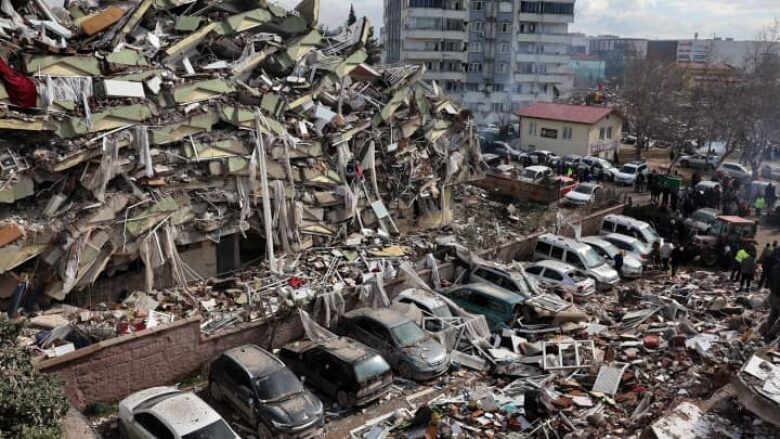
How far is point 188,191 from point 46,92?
4.23 meters

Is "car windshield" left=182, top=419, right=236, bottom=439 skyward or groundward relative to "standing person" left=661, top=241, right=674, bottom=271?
groundward

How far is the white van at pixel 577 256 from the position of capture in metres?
19.7

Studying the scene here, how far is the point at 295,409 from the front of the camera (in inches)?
470

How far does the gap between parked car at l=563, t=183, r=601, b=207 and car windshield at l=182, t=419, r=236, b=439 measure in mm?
21170

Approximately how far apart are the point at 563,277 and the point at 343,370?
8.53m

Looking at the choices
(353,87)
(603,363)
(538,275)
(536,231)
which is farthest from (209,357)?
(536,231)

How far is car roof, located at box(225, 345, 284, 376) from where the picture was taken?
41.1 feet

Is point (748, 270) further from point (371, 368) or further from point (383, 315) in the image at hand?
point (371, 368)

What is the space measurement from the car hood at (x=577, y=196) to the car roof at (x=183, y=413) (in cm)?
2158

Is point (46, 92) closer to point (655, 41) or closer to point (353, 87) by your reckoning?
point (353, 87)

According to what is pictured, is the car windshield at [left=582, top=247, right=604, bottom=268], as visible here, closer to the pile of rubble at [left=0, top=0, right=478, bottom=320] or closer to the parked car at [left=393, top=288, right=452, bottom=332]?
the parked car at [left=393, top=288, right=452, bottom=332]

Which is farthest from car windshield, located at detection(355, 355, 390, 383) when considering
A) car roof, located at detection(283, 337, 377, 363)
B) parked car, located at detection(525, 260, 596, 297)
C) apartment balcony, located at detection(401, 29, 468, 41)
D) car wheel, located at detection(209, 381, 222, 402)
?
apartment balcony, located at detection(401, 29, 468, 41)

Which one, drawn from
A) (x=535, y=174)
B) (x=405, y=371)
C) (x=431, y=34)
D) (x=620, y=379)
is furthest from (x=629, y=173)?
(x=431, y=34)

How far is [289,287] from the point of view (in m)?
17.0
